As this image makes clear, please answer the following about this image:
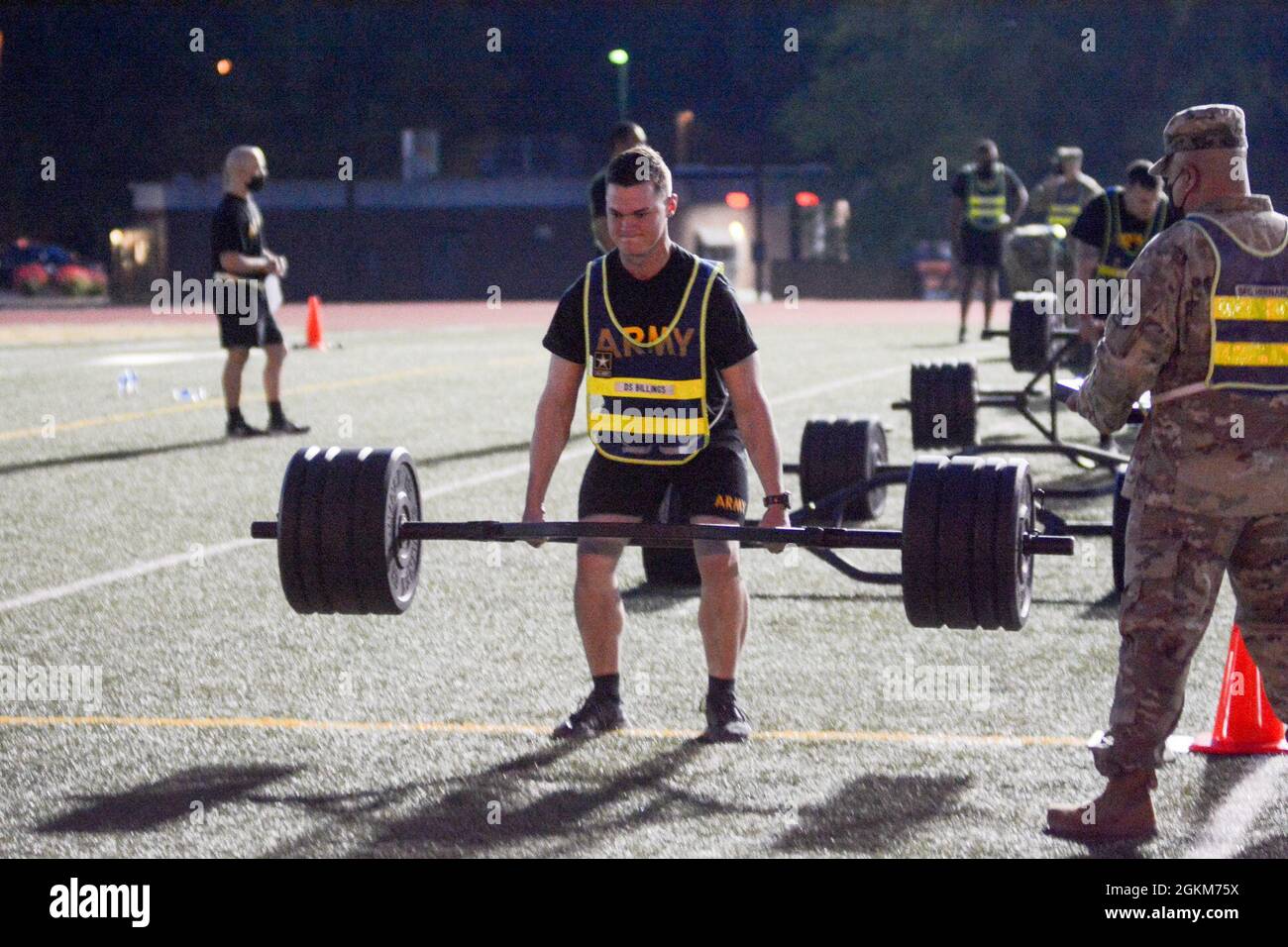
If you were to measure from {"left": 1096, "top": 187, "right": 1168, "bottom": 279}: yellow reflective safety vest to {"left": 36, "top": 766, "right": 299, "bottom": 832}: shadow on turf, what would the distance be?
7.22 m

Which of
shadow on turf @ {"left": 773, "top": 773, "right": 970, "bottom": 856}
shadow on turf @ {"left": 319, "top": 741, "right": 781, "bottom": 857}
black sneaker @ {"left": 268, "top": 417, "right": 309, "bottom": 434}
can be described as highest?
black sneaker @ {"left": 268, "top": 417, "right": 309, "bottom": 434}

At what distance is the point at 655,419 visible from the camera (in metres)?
6.42

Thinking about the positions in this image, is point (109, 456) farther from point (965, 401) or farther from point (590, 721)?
point (590, 721)

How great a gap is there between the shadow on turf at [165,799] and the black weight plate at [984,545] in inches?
79.5

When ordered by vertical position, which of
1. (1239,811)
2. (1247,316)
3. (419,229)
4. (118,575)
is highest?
(419,229)

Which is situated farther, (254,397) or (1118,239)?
(254,397)

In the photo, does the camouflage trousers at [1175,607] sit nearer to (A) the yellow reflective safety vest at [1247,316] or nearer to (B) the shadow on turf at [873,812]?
(A) the yellow reflective safety vest at [1247,316]

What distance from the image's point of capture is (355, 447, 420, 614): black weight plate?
650cm

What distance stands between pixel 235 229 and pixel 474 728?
354 inches

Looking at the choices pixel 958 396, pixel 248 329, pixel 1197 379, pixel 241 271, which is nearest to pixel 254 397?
pixel 248 329

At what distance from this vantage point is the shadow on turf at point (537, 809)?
5.41 m

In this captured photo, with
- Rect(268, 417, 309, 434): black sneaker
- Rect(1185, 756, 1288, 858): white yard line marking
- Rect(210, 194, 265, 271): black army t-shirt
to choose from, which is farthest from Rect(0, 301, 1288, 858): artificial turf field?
Rect(210, 194, 265, 271): black army t-shirt

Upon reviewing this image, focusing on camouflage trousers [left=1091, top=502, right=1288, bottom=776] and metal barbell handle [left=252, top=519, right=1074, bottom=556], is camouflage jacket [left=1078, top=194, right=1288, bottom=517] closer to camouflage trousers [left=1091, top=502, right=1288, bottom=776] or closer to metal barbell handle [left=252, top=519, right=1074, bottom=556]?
camouflage trousers [left=1091, top=502, right=1288, bottom=776]
